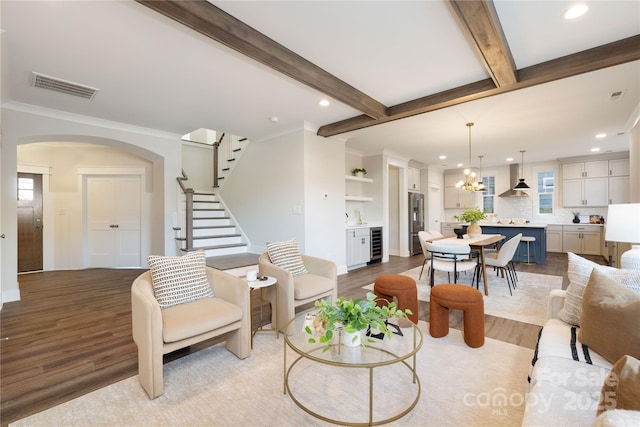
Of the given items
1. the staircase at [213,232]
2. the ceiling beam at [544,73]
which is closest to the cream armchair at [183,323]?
the staircase at [213,232]

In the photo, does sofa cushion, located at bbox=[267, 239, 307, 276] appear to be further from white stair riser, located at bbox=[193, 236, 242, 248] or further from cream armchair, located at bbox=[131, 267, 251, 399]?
white stair riser, located at bbox=[193, 236, 242, 248]

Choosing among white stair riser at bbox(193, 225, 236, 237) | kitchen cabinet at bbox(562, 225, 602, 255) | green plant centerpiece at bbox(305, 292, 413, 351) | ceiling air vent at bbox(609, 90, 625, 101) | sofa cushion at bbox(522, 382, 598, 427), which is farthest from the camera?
kitchen cabinet at bbox(562, 225, 602, 255)

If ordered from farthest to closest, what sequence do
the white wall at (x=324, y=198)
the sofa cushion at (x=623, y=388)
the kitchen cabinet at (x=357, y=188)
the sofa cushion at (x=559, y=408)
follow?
the kitchen cabinet at (x=357, y=188)
the white wall at (x=324, y=198)
the sofa cushion at (x=559, y=408)
the sofa cushion at (x=623, y=388)

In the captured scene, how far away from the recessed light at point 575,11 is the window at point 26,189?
335 inches

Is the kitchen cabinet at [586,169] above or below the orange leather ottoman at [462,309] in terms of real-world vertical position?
above

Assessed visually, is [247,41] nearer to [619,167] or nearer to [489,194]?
[489,194]

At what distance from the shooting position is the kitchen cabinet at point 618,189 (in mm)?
6794

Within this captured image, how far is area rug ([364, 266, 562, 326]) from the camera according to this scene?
3126 millimetres

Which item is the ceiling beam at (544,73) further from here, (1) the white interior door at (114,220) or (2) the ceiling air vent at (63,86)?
(1) the white interior door at (114,220)

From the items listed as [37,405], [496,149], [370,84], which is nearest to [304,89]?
[370,84]

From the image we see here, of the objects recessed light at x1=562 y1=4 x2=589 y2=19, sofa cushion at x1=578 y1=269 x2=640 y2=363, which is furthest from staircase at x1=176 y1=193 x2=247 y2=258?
recessed light at x1=562 y1=4 x2=589 y2=19

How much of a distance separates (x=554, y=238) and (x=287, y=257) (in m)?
8.10

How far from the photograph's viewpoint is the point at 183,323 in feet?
6.29

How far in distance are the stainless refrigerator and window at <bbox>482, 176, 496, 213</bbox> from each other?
8.52 feet
